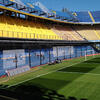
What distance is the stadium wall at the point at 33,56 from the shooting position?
2177 cm

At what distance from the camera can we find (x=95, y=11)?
64.9 meters

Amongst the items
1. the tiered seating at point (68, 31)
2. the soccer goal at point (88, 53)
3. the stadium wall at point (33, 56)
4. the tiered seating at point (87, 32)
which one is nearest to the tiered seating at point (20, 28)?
the stadium wall at point (33, 56)

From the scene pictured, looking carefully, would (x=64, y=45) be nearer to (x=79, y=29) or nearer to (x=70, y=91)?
(x=79, y=29)

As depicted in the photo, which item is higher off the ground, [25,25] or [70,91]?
[25,25]

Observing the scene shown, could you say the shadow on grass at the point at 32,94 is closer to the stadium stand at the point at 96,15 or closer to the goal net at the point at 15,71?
the goal net at the point at 15,71

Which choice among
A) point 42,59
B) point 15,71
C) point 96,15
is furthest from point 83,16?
point 15,71

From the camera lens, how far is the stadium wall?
21.8m

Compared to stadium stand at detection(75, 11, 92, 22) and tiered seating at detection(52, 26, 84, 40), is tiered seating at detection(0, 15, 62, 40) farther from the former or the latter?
stadium stand at detection(75, 11, 92, 22)

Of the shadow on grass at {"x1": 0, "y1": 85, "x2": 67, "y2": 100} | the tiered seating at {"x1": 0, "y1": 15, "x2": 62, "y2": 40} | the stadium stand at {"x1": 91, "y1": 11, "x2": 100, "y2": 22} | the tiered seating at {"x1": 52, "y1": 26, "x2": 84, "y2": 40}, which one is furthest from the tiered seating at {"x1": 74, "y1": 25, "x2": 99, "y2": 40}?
the shadow on grass at {"x1": 0, "y1": 85, "x2": 67, "y2": 100}

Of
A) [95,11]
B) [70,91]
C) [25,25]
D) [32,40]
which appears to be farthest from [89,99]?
[95,11]

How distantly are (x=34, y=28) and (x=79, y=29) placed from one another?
1040 inches

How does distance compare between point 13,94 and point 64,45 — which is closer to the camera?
point 13,94

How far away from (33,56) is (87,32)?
34309 millimetres

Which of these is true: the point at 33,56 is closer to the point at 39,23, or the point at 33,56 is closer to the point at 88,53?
the point at 39,23
